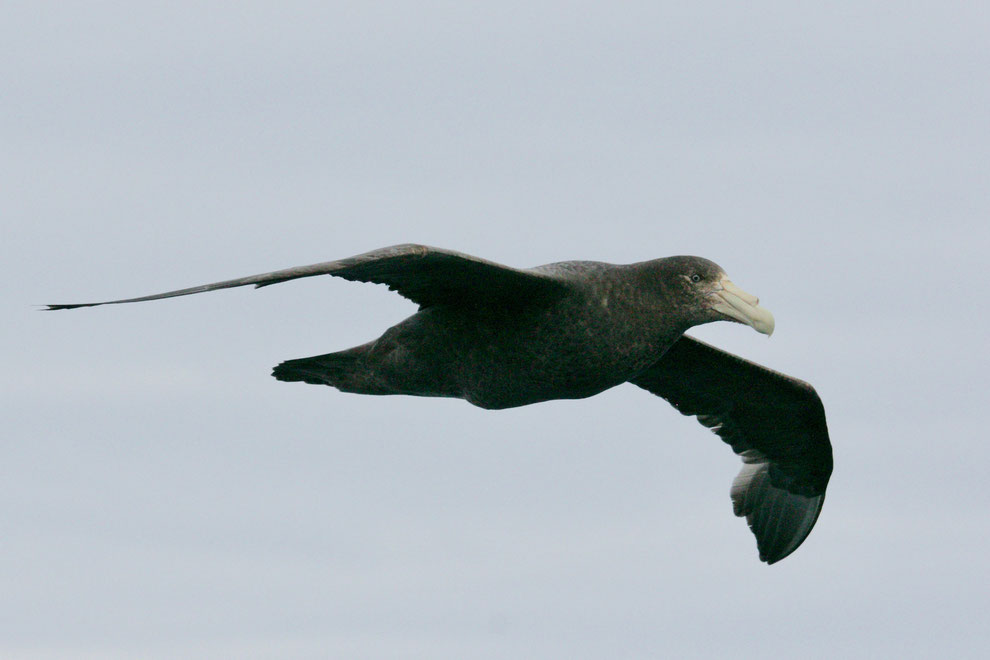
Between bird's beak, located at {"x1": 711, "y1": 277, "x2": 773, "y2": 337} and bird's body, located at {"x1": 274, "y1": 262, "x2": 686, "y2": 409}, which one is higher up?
bird's beak, located at {"x1": 711, "y1": 277, "x2": 773, "y2": 337}

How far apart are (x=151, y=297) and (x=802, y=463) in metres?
7.57

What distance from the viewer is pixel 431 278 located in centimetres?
1110

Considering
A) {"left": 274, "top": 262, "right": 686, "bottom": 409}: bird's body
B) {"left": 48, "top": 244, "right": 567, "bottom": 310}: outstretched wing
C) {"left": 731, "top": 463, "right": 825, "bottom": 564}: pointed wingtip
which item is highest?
{"left": 48, "top": 244, "right": 567, "bottom": 310}: outstretched wing

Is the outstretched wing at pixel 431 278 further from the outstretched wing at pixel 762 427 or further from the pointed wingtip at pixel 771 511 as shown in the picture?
the pointed wingtip at pixel 771 511

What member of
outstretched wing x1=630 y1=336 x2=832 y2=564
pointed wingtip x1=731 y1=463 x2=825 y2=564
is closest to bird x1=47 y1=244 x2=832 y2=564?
outstretched wing x1=630 y1=336 x2=832 y2=564

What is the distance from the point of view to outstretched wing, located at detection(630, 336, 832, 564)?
45.9ft

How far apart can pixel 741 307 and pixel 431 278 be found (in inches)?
86.7

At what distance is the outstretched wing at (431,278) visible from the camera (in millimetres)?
9484

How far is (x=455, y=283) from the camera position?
1119 centimetres

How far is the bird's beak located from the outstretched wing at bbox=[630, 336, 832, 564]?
246 cm

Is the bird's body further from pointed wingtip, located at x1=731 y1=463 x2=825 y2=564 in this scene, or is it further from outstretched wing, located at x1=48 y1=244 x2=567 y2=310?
pointed wingtip, located at x1=731 y1=463 x2=825 y2=564

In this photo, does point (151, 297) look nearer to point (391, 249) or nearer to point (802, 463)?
point (391, 249)

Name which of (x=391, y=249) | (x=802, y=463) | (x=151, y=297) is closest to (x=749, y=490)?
(x=802, y=463)

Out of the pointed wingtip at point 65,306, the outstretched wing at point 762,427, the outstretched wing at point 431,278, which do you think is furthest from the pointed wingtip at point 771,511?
the pointed wingtip at point 65,306
